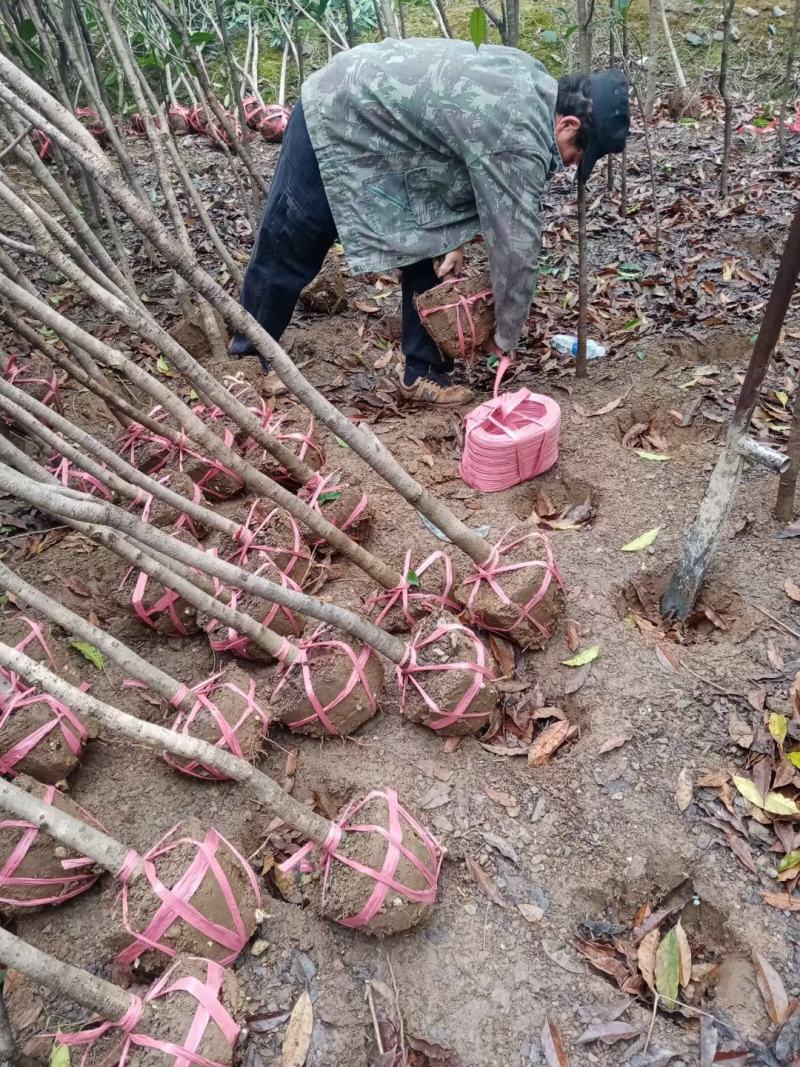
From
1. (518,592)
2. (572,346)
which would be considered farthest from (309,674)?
(572,346)

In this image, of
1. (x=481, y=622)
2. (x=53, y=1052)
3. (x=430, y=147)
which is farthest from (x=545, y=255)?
(x=53, y=1052)

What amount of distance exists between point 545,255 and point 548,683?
368 centimetres

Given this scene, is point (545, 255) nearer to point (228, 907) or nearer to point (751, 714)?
point (751, 714)

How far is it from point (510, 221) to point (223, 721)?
223 centimetres

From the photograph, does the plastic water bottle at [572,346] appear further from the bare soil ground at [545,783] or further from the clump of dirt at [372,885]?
the clump of dirt at [372,885]

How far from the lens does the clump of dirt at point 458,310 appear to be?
10.2 ft

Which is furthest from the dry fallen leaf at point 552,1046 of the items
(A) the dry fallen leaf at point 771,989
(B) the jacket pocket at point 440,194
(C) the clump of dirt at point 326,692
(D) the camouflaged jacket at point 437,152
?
(B) the jacket pocket at point 440,194

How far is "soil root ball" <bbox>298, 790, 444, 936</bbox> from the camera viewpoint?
1672 mm

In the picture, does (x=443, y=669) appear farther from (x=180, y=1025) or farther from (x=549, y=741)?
(x=180, y=1025)

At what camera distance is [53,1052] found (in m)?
1.61

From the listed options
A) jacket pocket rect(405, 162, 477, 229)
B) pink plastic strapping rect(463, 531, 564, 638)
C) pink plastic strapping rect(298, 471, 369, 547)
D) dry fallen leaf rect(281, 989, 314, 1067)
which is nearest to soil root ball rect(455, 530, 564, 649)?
pink plastic strapping rect(463, 531, 564, 638)

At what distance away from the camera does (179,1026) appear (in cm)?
148

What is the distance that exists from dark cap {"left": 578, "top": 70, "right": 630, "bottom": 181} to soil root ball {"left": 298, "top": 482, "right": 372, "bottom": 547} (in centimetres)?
174

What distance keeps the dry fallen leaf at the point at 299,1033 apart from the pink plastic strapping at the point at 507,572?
1.15 metres
